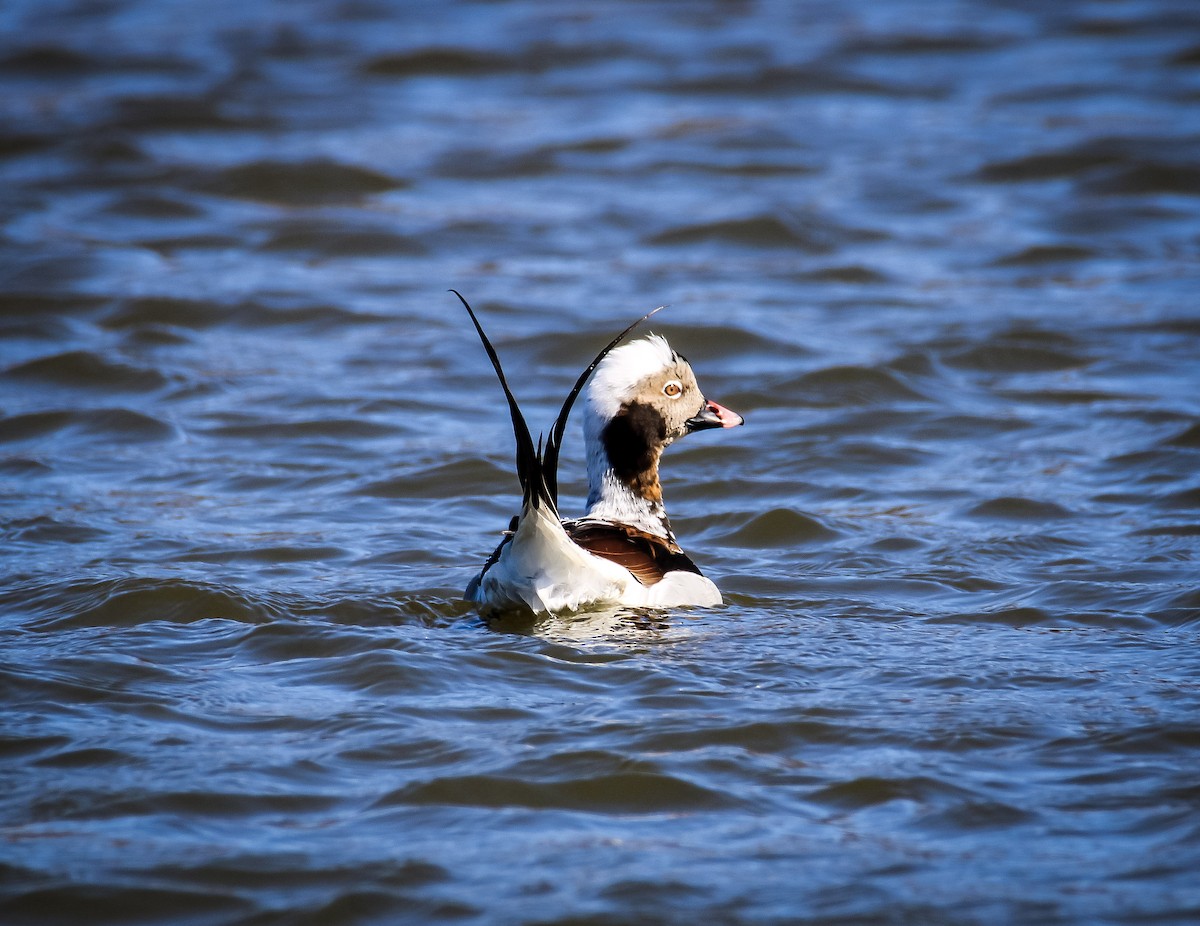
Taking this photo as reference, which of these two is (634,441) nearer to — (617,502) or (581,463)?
(617,502)

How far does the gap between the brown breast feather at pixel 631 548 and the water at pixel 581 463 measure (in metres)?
0.28

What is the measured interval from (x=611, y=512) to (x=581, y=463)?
7.32 ft

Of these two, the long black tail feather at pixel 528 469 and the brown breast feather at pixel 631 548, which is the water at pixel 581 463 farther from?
the long black tail feather at pixel 528 469

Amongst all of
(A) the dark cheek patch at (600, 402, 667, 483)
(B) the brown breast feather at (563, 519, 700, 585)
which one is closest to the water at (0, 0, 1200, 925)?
(B) the brown breast feather at (563, 519, 700, 585)

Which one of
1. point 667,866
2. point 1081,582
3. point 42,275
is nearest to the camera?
point 667,866

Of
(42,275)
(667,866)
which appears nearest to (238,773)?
(667,866)

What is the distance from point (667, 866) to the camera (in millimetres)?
4082

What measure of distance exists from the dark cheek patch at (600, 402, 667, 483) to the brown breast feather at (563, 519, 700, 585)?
25 centimetres

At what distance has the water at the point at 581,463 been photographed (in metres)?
4.25

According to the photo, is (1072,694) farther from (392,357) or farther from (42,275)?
(42,275)

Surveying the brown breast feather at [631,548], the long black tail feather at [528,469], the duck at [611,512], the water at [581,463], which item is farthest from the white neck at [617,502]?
the long black tail feather at [528,469]

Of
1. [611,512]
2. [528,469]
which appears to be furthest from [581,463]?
[528,469]

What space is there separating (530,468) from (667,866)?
1.55 meters

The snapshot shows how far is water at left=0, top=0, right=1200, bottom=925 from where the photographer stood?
4.25 meters
